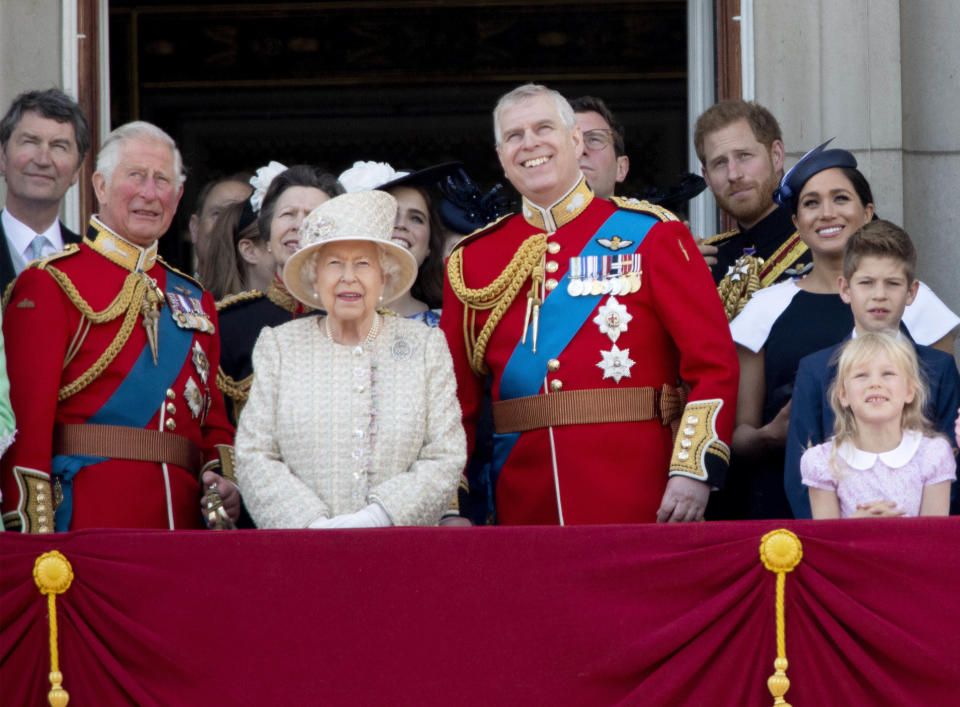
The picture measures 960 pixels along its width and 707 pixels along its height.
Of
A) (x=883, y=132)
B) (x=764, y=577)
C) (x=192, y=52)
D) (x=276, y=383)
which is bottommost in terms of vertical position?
(x=764, y=577)

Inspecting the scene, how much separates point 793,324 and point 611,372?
556 millimetres

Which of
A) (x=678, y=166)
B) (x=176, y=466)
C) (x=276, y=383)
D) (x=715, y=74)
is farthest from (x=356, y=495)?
(x=678, y=166)

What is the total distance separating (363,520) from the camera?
3.75 m

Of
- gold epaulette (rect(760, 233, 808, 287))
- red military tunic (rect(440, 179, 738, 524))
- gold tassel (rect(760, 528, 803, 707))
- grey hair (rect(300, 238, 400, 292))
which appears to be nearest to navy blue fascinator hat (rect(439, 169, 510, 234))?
gold epaulette (rect(760, 233, 808, 287))

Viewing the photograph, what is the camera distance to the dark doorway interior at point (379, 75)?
8977 mm

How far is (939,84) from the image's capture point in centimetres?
605

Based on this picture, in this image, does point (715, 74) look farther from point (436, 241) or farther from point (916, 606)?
point (916, 606)

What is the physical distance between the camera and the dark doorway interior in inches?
353

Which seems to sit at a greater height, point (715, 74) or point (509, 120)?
point (715, 74)

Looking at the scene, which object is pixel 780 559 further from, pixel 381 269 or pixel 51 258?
pixel 51 258

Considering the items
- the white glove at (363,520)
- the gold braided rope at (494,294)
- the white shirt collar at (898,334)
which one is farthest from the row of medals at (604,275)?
the white glove at (363,520)

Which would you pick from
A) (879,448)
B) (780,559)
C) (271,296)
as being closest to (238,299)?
(271,296)

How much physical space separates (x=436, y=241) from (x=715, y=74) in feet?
4.91

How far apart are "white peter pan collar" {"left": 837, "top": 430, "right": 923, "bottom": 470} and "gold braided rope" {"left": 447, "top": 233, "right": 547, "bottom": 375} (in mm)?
911
